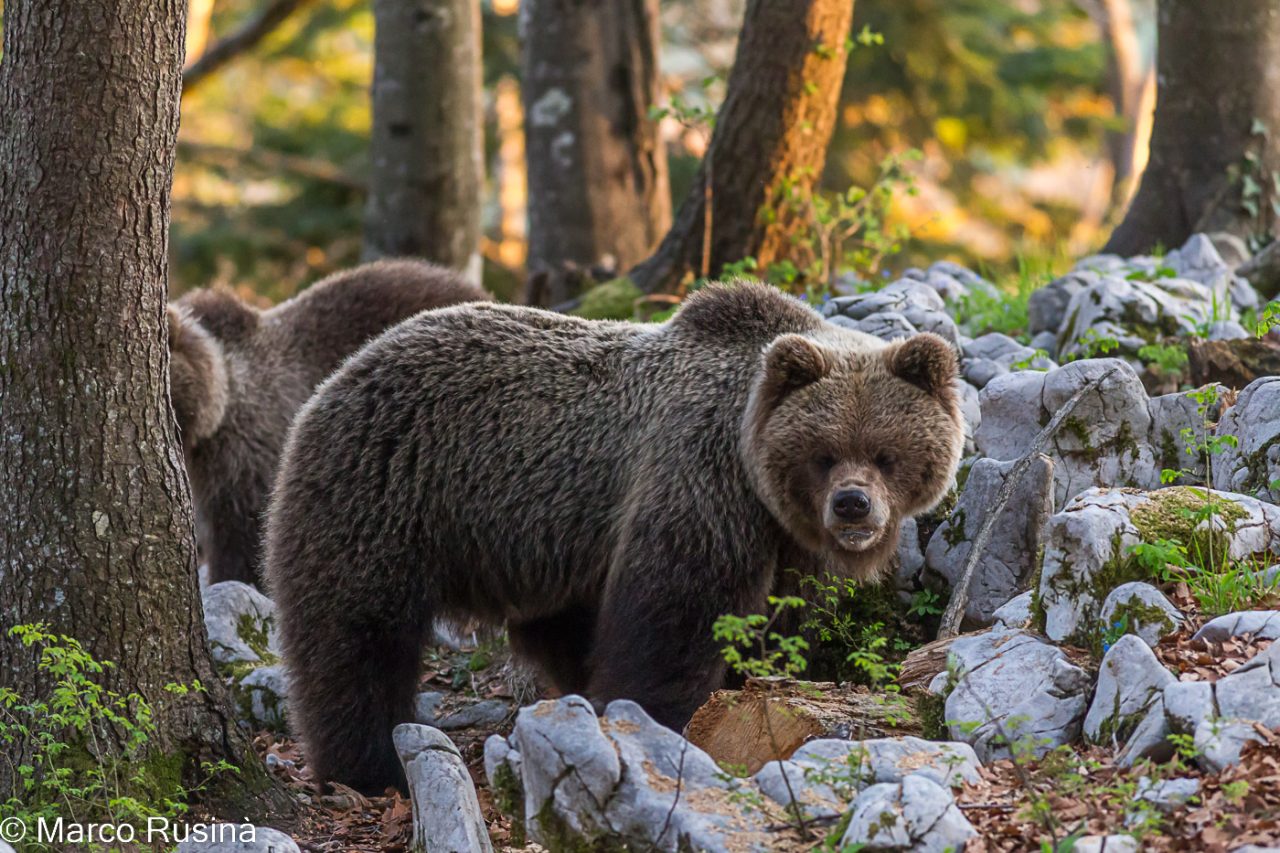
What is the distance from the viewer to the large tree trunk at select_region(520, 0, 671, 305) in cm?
1169

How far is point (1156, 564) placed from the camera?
5066 millimetres

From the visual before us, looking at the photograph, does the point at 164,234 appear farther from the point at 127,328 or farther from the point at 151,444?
the point at 151,444

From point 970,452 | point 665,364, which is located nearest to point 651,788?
point 665,364

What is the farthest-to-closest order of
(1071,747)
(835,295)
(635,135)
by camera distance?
(635,135) < (835,295) < (1071,747)

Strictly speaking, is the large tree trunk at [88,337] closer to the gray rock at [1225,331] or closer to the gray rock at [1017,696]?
the gray rock at [1017,696]

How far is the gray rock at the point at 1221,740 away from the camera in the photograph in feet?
13.6

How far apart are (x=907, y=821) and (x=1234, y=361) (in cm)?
396

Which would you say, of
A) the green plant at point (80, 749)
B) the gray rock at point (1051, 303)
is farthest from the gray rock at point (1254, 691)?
the gray rock at point (1051, 303)

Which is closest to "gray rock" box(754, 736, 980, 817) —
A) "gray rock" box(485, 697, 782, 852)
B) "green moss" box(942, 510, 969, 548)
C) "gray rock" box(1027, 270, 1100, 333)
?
"gray rock" box(485, 697, 782, 852)

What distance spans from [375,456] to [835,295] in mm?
3652

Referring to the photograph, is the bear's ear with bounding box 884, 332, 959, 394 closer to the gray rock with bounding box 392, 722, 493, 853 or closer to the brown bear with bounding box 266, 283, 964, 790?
the brown bear with bounding box 266, 283, 964, 790

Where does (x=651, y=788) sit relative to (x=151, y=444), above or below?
below

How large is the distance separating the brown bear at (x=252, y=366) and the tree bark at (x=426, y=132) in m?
1.68

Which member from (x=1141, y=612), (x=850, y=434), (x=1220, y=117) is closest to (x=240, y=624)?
(x=850, y=434)
